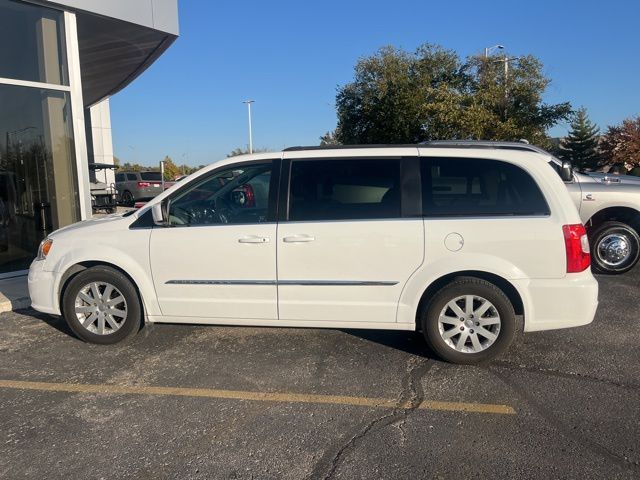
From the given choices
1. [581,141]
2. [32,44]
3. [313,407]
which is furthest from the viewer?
[581,141]

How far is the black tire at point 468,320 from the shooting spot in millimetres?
4188

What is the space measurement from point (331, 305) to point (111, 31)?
7.81 meters

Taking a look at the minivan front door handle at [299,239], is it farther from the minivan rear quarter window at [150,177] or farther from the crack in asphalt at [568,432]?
the minivan rear quarter window at [150,177]

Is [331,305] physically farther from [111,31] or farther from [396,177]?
[111,31]

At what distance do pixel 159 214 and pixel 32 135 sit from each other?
18.2ft

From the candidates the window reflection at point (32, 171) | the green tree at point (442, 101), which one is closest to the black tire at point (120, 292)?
the window reflection at point (32, 171)

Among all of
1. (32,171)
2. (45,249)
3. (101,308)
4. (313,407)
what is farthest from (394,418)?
(32,171)

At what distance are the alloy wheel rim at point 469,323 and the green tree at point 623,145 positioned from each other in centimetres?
3947

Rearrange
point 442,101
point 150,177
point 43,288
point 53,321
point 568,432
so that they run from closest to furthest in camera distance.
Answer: point 568,432 → point 43,288 → point 53,321 → point 442,101 → point 150,177

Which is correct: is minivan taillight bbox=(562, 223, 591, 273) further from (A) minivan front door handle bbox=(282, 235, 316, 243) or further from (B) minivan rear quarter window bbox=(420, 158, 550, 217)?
(A) minivan front door handle bbox=(282, 235, 316, 243)

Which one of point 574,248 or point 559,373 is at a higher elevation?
point 574,248

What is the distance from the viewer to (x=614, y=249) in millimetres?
7664

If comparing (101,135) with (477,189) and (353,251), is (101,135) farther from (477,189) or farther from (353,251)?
(477,189)

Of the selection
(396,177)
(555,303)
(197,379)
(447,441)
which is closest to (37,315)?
(197,379)
